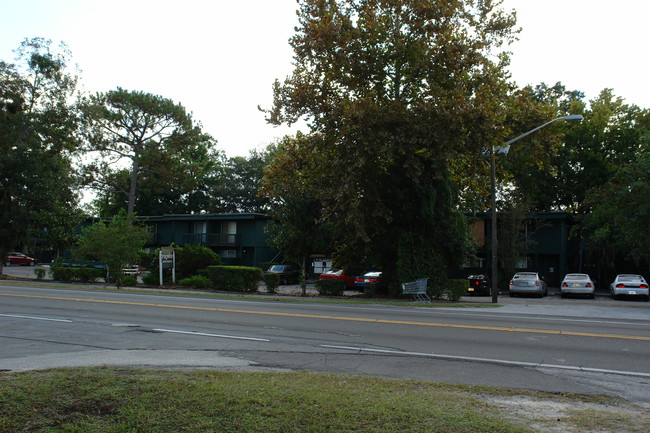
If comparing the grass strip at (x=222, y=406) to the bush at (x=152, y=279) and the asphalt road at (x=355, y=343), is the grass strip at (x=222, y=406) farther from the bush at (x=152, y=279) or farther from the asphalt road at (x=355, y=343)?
the bush at (x=152, y=279)

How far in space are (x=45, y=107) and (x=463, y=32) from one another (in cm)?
3233

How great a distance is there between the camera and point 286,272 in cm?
4028

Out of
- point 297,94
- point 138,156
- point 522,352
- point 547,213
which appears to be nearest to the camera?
point 522,352

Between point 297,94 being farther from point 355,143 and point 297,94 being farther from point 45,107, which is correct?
point 45,107

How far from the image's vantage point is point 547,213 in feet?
128

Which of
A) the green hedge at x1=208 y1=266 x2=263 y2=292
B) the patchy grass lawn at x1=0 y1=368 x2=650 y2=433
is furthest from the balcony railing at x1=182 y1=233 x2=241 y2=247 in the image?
the patchy grass lawn at x1=0 y1=368 x2=650 y2=433

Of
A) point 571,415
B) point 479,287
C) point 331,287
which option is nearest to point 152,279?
point 331,287

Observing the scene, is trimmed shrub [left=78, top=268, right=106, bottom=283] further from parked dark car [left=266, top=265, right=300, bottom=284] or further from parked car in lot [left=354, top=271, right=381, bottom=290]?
parked car in lot [left=354, top=271, right=381, bottom=290]

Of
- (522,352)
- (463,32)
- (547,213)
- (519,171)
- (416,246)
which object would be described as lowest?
(522,352)

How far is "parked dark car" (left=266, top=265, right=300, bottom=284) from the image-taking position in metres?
39.7

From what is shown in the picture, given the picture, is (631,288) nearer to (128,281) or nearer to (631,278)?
(631,278)

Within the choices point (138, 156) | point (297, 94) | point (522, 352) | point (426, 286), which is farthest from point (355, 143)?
point (138, 156)

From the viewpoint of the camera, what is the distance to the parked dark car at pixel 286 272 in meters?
39.7

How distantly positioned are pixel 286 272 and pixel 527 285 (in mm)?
17598
